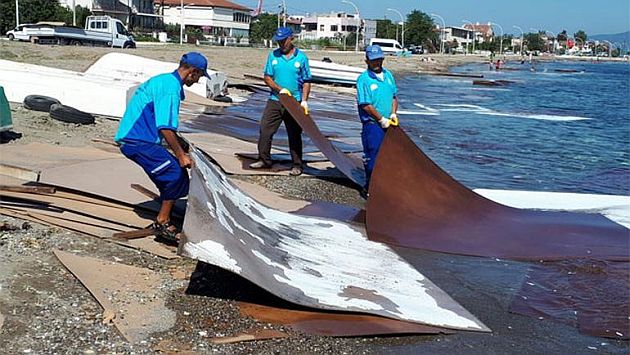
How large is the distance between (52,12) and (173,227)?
219ft

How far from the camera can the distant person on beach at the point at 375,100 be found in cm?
805

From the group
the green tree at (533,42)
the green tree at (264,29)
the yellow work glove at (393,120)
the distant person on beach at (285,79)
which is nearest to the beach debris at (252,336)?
the yellow work glove at (393,120)

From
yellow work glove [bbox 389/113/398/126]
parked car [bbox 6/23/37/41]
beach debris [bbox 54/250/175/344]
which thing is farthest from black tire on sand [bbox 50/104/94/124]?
parked car [bbox 6/23/37/41]

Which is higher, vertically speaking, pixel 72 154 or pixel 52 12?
pixel 52 12

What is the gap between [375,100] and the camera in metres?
8.11

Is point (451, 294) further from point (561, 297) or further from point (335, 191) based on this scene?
point (335, 191)

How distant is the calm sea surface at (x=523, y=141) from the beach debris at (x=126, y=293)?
→ 6820 millimetres

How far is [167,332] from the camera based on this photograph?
181 inches

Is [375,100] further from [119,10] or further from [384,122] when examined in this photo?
[119,10]

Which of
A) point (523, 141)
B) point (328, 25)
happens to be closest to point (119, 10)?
point (328, 25)

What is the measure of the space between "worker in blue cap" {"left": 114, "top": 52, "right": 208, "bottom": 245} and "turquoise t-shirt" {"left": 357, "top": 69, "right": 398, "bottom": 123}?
256cm

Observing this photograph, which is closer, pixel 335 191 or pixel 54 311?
pixel 54 311

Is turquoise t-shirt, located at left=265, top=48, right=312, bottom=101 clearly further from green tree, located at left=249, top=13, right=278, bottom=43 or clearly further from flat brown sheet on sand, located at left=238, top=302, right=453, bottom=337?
green tree, located at left=249, top=13, right=278, bottom=43

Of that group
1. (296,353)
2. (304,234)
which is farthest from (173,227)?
(296,353)
